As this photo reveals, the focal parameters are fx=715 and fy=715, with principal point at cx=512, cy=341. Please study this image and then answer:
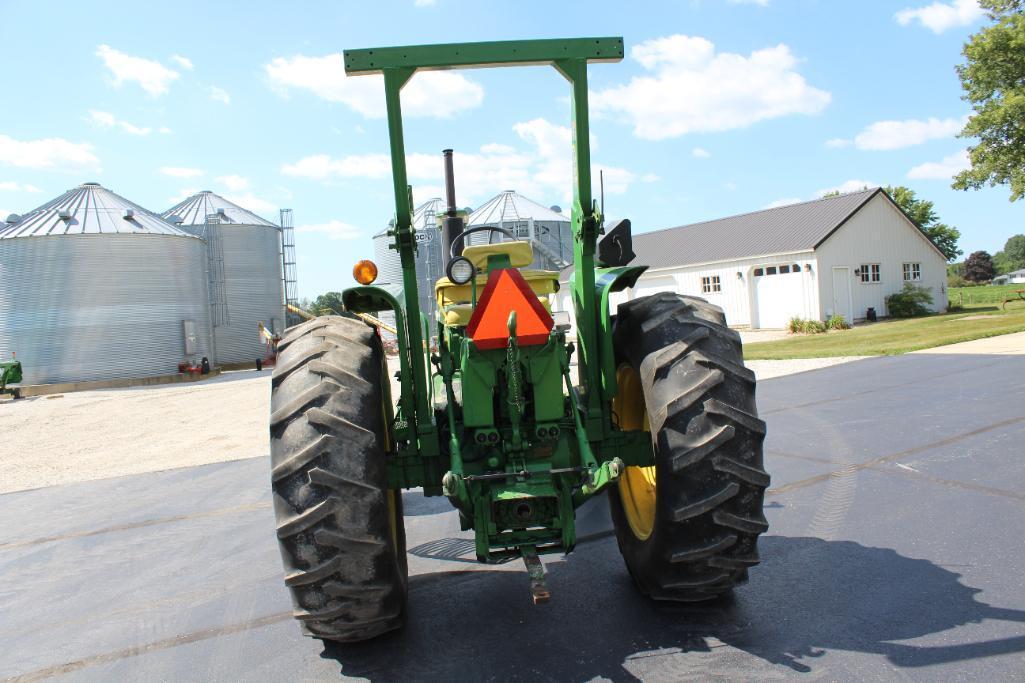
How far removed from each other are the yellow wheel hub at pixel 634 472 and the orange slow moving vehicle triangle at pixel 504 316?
939 millimetres

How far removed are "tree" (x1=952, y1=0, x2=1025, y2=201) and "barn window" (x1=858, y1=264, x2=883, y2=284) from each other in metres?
3.96

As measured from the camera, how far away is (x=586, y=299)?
3600mm

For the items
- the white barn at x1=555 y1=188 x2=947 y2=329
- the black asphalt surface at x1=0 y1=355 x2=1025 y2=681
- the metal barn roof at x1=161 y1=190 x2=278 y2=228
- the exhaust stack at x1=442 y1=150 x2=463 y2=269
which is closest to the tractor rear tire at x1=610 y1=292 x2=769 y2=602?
the black asphalt surface at x1=0 y1=355 x2=1025 y2=681

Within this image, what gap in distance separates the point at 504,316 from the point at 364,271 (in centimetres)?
74

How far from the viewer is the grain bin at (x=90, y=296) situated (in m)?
24.1

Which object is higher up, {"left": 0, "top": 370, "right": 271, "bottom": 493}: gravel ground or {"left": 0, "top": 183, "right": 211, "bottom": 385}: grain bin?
{"left": 0, "top": 183, "right": 211, "bottom": 385}: grain bin

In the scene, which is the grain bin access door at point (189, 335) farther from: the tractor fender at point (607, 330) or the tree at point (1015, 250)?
the tree at point (1015, 250)

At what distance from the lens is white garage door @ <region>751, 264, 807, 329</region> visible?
2453 cm

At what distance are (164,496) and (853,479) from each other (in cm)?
644

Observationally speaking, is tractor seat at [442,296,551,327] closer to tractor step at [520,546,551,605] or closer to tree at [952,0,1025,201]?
tractor step at [520,546,551,605]

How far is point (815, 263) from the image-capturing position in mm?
23688

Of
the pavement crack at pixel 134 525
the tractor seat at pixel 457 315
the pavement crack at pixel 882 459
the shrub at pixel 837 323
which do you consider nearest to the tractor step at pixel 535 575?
the tractor seat at pixel 457 315

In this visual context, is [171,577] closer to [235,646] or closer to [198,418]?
[235,646]

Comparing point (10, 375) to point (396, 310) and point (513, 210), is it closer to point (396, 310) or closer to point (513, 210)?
point (513, 210)
